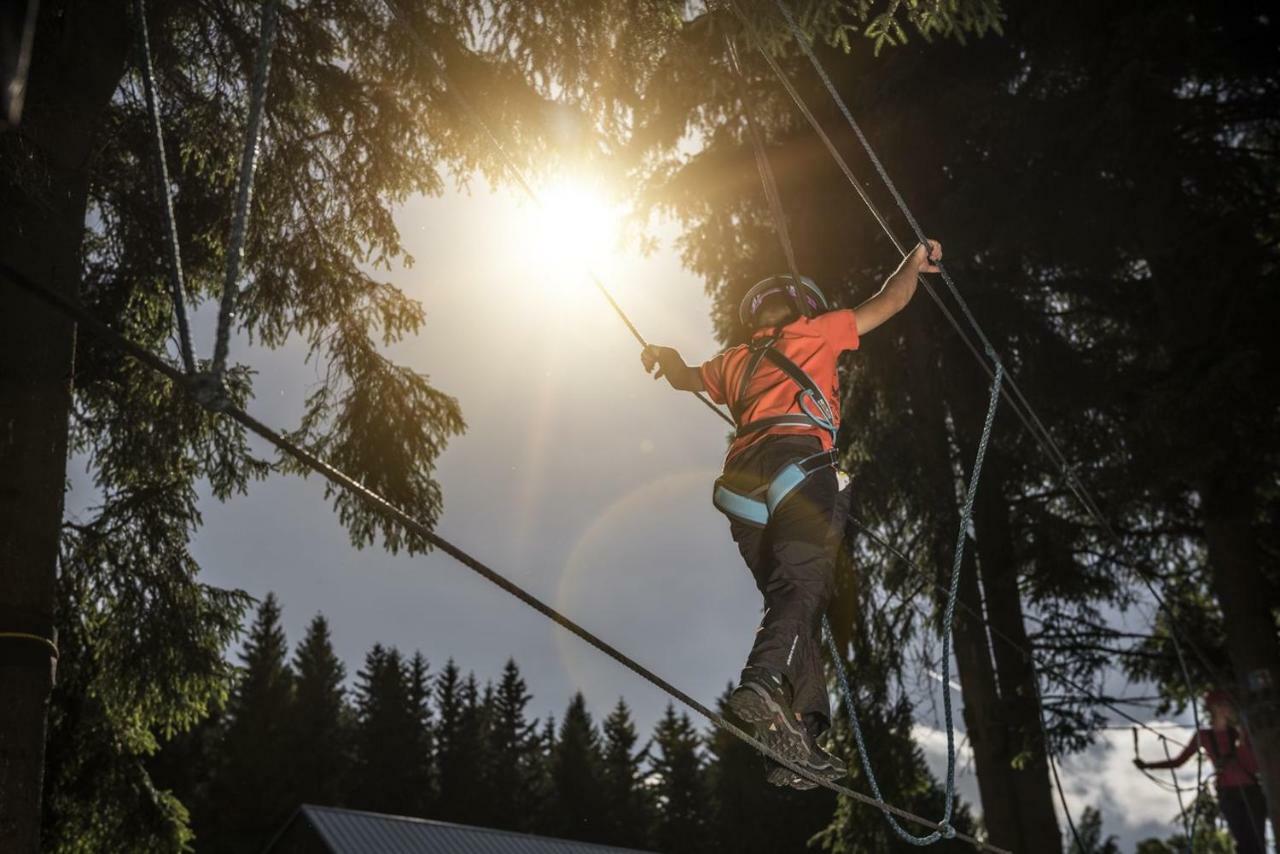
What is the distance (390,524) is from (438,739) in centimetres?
5580

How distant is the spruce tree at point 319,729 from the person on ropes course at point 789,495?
5003 cm

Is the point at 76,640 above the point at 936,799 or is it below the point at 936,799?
below

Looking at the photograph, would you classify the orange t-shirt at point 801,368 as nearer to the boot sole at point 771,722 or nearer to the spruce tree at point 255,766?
the boot sole at point 771,722

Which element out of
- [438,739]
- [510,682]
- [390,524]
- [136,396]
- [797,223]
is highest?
[510,682]

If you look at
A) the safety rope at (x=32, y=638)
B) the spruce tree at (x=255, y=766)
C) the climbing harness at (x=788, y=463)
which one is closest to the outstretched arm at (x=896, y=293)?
the climbing harness at (x=788, y=463)

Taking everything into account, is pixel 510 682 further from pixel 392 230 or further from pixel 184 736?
pixel 392 230

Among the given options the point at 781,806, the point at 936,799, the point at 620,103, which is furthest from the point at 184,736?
the point at 620,103

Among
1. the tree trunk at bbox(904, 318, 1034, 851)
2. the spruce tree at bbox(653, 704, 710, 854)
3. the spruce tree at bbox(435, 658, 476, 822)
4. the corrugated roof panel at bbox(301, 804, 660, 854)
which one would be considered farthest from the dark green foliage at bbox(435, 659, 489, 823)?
the tree trunk at bbox(904, 318, 1034, 851)

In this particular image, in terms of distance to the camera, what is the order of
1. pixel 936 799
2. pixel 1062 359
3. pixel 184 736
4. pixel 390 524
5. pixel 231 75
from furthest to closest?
pixel 936 799
pixel 184 736
pixel 1062 359
pixel 390 524
pixel 231 75

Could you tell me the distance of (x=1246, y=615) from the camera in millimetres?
8469

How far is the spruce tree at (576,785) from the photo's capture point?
175ft

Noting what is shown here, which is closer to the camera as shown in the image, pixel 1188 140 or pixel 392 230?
pixel 392 230

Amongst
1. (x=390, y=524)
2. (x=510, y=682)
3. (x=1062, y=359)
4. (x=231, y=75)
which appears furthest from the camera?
(x=510, y=682)

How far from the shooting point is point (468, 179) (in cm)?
773
